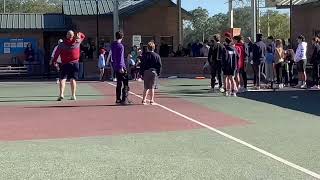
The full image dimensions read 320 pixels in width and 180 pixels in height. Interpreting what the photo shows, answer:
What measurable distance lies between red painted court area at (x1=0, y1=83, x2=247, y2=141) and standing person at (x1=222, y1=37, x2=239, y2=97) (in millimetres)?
2188

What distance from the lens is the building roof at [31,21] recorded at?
37344mm

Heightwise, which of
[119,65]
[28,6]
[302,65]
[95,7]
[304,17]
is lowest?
[302,65]

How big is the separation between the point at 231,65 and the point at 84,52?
17791 millimetres

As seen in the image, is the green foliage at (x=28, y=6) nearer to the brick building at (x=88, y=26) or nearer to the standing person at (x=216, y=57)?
the brick building at (x=88, y=26)

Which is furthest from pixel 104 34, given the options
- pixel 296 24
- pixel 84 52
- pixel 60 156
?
pixel 60 156

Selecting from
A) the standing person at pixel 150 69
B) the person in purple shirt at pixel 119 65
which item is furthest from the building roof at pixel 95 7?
the standing person at pixel 150 69

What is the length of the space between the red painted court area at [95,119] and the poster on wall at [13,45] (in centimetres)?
2223

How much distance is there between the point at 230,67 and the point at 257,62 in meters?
2.58

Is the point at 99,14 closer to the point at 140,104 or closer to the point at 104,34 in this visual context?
the point at 104,34

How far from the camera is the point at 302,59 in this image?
69.8 ft

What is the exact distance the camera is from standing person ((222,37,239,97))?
1809 centimetres

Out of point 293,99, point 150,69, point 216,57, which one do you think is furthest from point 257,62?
point 150,69

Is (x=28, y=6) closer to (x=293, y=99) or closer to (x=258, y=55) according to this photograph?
(x=258, y=55)

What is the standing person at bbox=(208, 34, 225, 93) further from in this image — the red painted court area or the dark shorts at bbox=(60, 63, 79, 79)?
the dark shorts at bbox=(60, 63, 79, 79)
